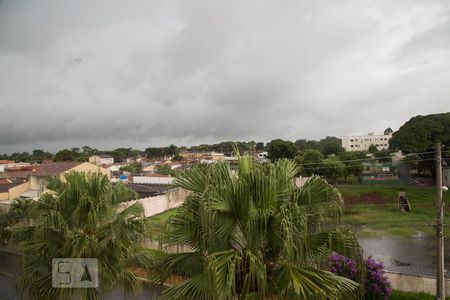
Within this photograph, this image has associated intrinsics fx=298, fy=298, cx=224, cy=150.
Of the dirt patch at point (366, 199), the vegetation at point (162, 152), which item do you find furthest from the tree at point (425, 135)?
the vegetation at point (162, 152)

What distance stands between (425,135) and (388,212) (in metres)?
12.0

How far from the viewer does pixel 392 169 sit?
45.4 m

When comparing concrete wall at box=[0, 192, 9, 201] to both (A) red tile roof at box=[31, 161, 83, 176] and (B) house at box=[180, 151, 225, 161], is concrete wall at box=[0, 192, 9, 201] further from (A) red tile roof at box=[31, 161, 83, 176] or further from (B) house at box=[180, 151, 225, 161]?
(B) house at box=[180, 151, 225, 161]

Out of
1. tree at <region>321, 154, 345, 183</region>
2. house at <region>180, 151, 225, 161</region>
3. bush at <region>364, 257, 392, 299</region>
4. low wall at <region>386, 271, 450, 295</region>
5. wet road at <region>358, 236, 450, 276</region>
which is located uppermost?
house at <region>180, 151, 225, 161</region>

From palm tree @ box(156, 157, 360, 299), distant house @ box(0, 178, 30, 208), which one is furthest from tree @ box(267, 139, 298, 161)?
palm tree @ box(156, 157, 360, 299)

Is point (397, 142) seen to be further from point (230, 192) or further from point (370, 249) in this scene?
point (230, 192)

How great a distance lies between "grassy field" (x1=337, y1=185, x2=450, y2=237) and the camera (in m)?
22.3

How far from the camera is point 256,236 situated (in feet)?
11.2

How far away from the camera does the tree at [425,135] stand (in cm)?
3372

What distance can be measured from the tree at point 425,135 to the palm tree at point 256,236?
1421 inches

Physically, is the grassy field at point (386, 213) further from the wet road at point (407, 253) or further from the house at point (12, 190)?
the house at point (12, 190)

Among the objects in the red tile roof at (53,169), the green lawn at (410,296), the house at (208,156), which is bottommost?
the green lawn at (410,296)

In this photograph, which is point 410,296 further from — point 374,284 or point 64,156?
point 64,156

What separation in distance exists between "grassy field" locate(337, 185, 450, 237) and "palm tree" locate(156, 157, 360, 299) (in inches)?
568
